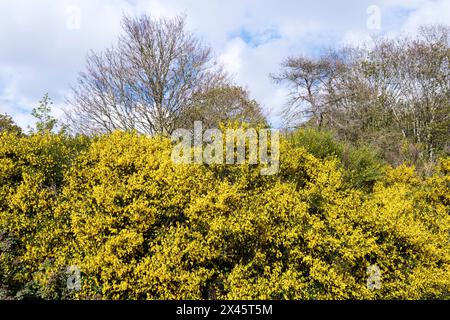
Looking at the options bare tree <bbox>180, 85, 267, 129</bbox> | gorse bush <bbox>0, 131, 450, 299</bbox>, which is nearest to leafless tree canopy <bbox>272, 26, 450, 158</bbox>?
bare tree <bbox>180, 85, 267, 129</bbox>

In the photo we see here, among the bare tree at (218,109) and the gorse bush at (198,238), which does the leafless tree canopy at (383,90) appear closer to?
the bare tree at (218,109)

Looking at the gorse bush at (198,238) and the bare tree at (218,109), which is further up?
the bare tree at (218,109)

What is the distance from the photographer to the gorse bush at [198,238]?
4.47 meters

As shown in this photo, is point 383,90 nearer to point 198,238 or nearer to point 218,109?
point 218,109

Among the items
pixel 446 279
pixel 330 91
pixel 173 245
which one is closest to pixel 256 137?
pixel 173 245

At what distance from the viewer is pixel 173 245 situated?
4.49 metres

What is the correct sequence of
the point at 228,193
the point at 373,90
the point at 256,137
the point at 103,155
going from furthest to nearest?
the point at 373,90 < the point at 256,137 < the point at 103,155 < the point at 228,193

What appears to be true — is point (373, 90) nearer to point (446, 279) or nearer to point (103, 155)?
point (446, 279)

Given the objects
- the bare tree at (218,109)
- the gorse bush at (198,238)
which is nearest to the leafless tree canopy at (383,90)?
the bare tree at (218,109)

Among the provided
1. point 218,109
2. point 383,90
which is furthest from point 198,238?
point 383,90

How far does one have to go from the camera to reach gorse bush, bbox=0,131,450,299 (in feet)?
14.7

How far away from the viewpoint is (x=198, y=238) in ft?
15.5

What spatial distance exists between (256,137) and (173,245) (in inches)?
128

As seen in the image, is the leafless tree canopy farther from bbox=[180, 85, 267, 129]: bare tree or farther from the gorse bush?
the gorse bush
